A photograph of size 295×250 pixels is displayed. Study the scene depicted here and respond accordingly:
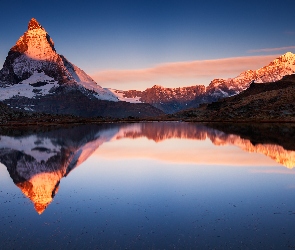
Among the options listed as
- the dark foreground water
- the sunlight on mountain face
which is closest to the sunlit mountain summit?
the sunlight on mountain face

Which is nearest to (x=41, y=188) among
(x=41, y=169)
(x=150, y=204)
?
(x=41, y=169)

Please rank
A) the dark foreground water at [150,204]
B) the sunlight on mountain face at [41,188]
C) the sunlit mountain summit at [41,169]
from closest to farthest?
the dark foreground water at [150,204], the sunlight on mountain face at [41,188], the sunlit mountain summit at [41,169]

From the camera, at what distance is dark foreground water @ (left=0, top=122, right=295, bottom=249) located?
20547 mm

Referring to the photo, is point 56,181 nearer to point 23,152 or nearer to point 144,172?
point 144,172

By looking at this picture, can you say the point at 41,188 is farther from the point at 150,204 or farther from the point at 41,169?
the point at 150,204

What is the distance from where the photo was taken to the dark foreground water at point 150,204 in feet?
67.4

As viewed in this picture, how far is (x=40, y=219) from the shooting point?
2480cm

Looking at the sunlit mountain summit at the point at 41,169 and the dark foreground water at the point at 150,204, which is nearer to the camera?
the dark foreground water at the point at 150,204

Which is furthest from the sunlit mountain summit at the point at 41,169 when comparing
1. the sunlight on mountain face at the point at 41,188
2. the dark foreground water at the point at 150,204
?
the dark foreground water at the point at 150,204

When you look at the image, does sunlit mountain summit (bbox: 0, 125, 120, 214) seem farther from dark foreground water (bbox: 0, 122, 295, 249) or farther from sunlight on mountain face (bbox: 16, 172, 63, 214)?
dark foreground water (bbox: 0, 122, 295, 249)

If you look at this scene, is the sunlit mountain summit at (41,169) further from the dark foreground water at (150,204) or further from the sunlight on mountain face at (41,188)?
the dark foreground water at (150,204)

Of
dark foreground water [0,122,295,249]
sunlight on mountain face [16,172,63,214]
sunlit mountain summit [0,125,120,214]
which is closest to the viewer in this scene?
dark foreground water [0,122,295,249]

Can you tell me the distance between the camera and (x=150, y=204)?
28031mm

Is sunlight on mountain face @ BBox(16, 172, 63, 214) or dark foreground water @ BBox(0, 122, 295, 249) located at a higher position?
dark foreground water @ BBox(0, 122, 295, 249)
